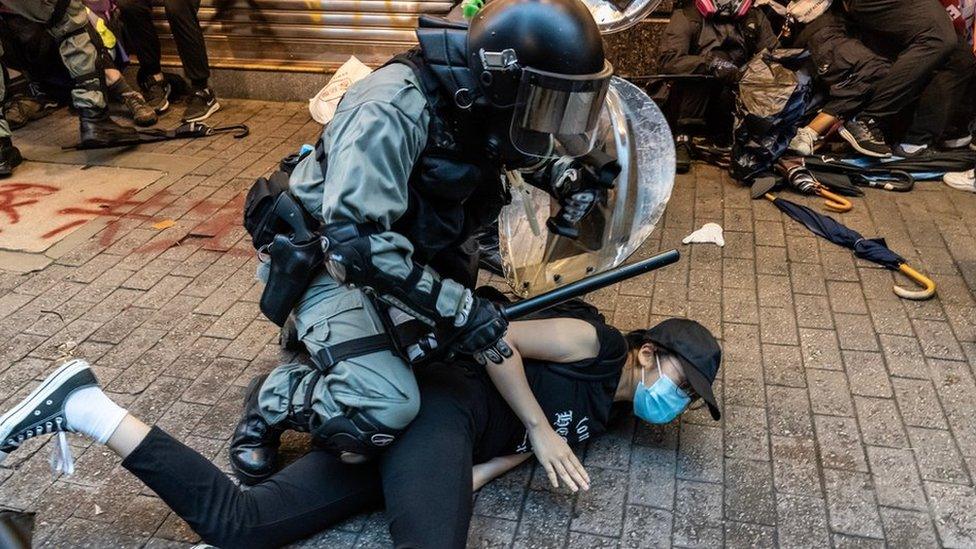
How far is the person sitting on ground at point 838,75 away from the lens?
16.9 feet

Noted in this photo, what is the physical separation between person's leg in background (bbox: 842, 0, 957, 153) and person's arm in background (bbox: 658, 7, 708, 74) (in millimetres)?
1058

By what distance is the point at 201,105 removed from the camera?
634 cm

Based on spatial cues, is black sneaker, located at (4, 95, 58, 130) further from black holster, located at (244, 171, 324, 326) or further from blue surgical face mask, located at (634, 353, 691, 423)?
blue surgical face mask, located at (634, 353, 691, 423)

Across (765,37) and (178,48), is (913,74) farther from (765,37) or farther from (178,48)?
(178,48)

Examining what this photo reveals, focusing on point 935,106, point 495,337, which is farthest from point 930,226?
point 495,337

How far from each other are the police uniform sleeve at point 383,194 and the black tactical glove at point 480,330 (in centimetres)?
5

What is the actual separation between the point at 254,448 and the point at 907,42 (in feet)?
15.5

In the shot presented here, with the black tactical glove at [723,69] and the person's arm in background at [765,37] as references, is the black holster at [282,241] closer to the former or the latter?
the black tactical glove at [723,69]

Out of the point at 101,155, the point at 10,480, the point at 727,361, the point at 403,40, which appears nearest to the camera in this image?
the point at 10,480

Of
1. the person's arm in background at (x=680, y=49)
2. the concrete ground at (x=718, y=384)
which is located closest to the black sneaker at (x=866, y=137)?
the concrete ground at (x=718, y=384)

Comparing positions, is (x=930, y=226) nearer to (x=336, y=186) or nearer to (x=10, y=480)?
(x=336, y=186)

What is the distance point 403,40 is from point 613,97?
3.54 m

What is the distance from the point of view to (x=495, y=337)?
233 centimetres

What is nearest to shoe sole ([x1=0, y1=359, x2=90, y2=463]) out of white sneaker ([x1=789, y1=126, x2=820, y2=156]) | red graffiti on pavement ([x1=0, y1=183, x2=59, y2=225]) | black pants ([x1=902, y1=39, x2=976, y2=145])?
red graffiti on pavement ([x1=0, y1=183, x2=59, y2=225])
